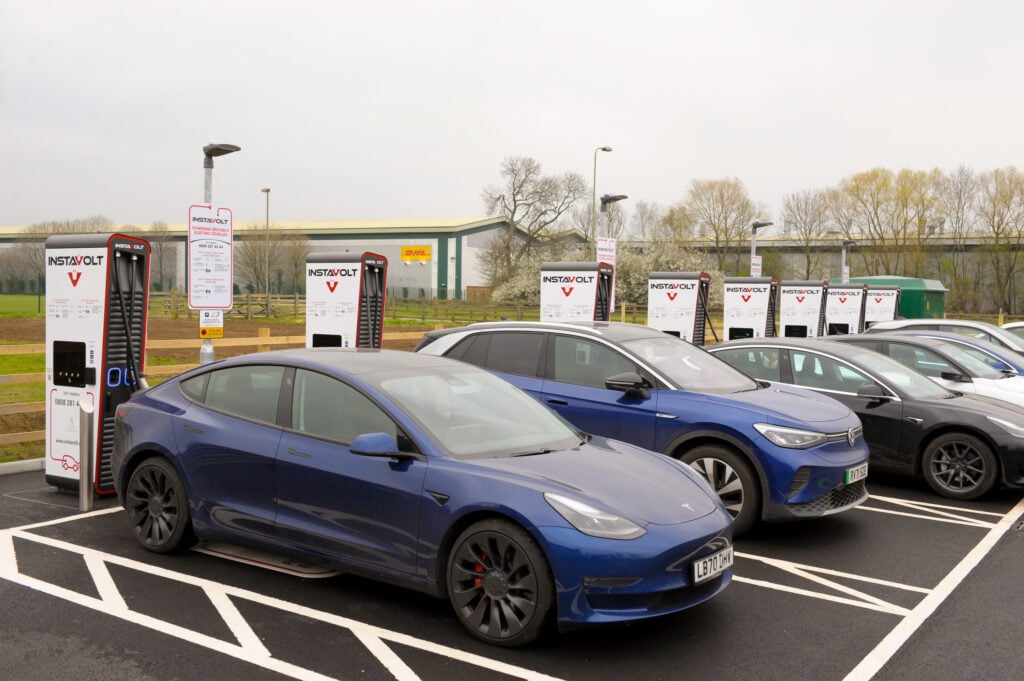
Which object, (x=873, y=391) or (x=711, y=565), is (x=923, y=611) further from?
(x=873, y=391)

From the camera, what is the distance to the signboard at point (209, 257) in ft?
33.5

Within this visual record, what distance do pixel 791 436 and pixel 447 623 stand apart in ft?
9.69

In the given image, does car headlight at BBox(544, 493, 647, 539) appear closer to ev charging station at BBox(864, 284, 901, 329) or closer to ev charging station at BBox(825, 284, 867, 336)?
ev charging station at BBox(825, 284, 867, 336)

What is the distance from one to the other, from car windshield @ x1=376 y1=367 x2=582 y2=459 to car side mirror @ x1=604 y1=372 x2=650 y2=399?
1.26 meters

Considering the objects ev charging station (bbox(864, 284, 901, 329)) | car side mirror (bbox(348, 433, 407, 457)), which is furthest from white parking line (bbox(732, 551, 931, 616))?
ev charging station (bbox(864, 284, 901, 329))

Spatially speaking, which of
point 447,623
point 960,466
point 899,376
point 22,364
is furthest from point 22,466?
point 22,364

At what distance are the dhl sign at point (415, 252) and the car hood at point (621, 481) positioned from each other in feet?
185

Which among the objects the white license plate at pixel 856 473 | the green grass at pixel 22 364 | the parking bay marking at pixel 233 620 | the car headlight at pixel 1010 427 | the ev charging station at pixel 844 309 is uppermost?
the ev charging station at pixel 844 309

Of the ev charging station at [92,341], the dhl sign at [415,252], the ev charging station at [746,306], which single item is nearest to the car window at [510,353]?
the ev charging station at [92,341]

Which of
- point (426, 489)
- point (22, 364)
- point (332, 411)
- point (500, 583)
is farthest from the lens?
point (22, 364)

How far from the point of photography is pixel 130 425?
18.9 feet

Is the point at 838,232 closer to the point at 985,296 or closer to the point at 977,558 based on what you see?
the point at 985,296

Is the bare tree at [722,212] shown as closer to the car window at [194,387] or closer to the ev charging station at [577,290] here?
the ev charging station at [577,290]

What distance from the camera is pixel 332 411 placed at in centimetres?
495
